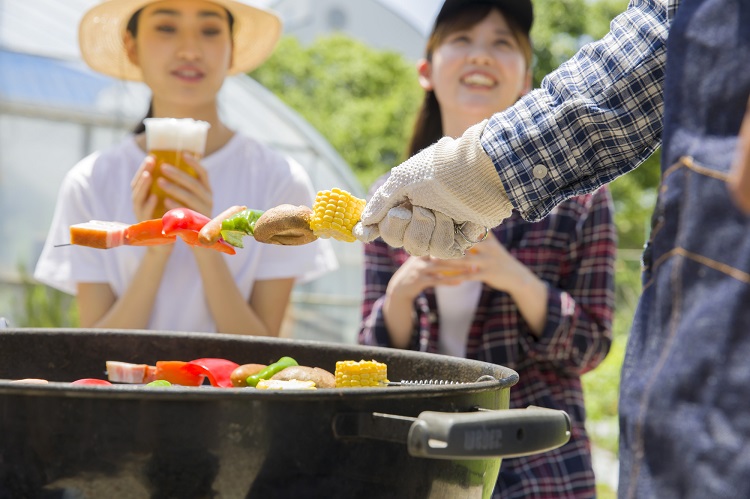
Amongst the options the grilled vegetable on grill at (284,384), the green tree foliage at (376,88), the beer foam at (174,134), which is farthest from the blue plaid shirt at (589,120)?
the green tree foliage at (376,88)

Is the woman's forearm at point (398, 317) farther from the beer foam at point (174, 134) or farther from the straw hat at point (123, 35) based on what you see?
the straw hat at point (123, 35)

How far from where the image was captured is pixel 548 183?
1.66 metres

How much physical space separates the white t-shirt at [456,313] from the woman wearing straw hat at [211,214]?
0.48 m

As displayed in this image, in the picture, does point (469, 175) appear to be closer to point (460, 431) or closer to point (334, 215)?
point (334, 215)

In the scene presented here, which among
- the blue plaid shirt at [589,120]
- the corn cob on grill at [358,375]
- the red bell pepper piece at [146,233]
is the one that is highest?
the blue plaid shirt at [589,120]

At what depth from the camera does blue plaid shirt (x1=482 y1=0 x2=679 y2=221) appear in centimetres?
156

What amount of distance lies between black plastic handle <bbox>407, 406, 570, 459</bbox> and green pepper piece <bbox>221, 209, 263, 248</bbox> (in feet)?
2.10

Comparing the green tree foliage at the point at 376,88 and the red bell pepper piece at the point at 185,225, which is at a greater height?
the green tree foliage at the point at 376,88

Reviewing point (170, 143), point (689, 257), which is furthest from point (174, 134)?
point (689, 257)

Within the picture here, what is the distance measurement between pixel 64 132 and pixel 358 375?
701 cm

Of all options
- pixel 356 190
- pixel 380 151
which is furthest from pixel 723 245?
pixel 380 151

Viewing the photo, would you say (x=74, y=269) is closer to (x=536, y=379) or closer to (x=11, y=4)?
(x=536, y=379)

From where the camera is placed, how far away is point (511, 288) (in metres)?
2.58

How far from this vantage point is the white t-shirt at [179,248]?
297cm
